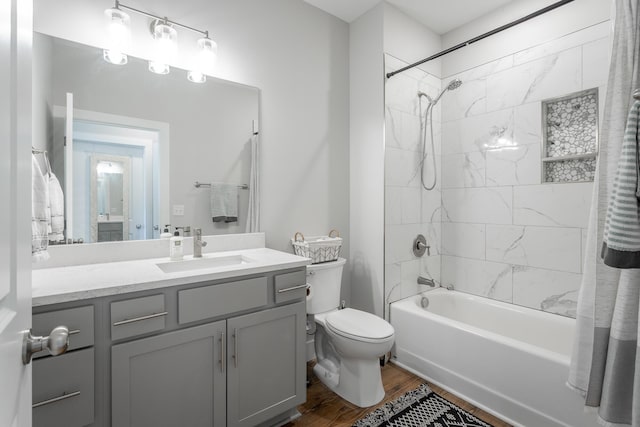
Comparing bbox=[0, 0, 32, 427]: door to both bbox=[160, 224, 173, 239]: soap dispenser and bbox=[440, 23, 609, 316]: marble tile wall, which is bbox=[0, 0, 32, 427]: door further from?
bbox=[440, 23, 609, 316]: marble tile wall

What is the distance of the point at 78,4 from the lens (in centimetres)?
156

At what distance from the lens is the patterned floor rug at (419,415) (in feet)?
5.71

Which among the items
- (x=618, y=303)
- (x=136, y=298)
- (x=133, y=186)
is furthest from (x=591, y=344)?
(x=133, y=186)

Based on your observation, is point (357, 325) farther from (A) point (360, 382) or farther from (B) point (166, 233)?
(B) point (166, 233)

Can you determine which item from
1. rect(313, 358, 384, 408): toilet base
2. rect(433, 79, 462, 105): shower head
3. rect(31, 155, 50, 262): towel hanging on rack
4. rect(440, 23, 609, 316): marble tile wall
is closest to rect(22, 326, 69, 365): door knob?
rect(31, 155, 50, 262): towel hanging on rack

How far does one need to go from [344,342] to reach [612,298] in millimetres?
1269

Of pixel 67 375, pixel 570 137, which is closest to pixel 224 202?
pixel 67 375

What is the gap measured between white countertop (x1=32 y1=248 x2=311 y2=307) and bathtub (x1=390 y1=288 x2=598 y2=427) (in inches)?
43.4

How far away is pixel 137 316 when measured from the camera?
1.24m

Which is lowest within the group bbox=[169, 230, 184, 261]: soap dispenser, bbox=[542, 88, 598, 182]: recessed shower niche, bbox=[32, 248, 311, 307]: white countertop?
bbox=[32, 248, 311, 307]: white countertop

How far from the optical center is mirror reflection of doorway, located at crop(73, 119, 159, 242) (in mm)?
1585

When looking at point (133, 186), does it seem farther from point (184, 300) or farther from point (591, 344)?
point (591, 344)

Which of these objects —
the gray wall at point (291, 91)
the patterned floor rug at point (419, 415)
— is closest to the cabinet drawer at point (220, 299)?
the gray wall at point (291, 91)

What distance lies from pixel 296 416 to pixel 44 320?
1.33 metres
